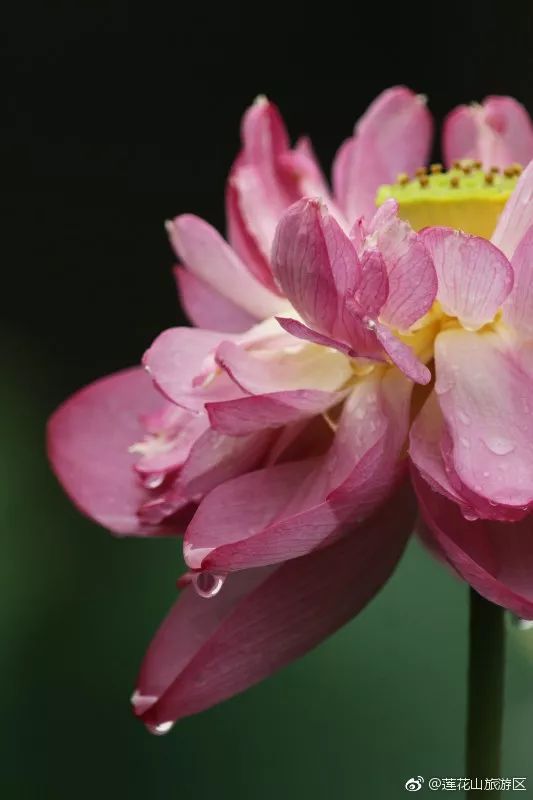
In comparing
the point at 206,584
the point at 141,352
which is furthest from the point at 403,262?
the point at 141,352

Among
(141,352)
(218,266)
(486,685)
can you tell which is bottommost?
(141,352)

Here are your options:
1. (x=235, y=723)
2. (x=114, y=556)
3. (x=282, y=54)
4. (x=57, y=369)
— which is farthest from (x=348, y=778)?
(x=282, y=54)

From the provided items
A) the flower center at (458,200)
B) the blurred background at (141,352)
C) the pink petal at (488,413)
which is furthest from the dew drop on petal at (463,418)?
the blurred background at (141,352)

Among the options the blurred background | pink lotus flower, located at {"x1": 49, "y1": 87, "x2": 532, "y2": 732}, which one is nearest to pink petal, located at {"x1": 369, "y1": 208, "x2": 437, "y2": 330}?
pink lotus flower, located at {"x1": 49, "y1": 87, "x2": 532, "y2": 732}

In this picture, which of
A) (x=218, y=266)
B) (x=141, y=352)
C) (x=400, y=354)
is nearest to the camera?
(x=400, y=354)

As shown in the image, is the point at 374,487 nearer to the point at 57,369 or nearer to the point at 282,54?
the point at 57,369

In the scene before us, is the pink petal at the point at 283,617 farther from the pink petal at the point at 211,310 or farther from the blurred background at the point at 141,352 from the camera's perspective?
the blurred background at the point at 141,352

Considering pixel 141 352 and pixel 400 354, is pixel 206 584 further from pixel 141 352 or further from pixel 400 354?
pixel 141 352
